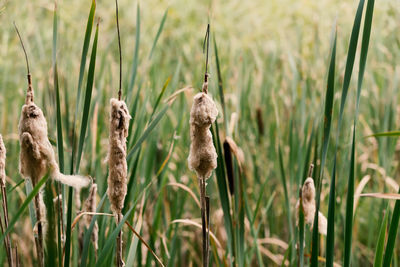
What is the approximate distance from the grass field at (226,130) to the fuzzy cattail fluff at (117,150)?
0.05m

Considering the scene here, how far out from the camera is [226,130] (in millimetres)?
1147

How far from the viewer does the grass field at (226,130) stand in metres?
0.91

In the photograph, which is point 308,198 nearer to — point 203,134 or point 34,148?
point 203,134

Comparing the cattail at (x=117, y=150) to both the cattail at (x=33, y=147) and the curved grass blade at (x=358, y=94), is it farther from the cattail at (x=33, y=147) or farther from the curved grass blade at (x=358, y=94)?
the curved grass blade at (x=358, y=94)

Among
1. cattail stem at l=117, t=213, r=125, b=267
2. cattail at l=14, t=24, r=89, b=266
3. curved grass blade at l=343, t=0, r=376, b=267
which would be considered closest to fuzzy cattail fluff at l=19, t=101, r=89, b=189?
cattail at l=14, t=24, r=89, b=266

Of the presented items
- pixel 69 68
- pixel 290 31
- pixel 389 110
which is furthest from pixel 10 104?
pixel 290 31

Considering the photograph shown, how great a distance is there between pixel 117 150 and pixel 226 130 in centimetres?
42

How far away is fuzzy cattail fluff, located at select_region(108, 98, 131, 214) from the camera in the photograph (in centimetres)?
77

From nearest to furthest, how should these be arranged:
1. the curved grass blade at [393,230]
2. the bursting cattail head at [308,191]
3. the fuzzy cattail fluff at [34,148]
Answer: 1. the fuzzy cattail fluff at [34,148]
2. the curved grass blade at [393,230]
3. the bursting cattail head at [308,191]

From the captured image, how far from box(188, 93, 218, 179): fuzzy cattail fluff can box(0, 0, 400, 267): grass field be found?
0.13 metres

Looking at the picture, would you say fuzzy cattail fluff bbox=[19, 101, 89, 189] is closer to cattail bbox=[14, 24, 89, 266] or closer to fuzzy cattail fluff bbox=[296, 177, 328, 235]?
cattail bbox=[14, 24, 89, 266]

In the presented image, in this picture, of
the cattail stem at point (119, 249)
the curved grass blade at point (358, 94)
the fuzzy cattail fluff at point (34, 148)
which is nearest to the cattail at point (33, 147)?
the fuzzy cattail fluff at point (34, 148)

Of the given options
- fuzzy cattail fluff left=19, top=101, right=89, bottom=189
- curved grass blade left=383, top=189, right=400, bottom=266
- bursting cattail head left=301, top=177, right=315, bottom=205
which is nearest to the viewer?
fuzzy cattail fluff left=19, top=101, right=89, bottom=189

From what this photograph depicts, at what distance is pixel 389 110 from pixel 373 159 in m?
0.74
